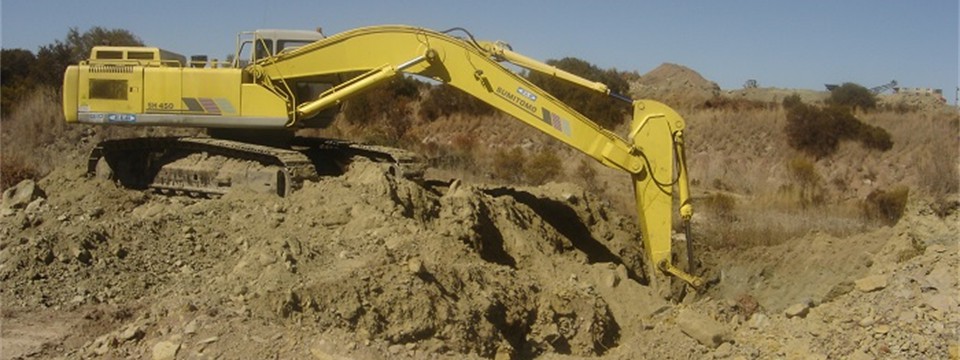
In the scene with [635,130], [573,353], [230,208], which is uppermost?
[635,130]

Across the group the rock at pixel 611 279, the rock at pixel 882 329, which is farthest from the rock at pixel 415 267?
the rock at pixel 882 329

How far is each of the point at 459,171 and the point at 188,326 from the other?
14695mm

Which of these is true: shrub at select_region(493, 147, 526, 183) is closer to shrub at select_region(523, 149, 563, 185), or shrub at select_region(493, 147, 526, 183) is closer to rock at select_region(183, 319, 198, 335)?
shrub at select_region(523, 149, 563, 185)

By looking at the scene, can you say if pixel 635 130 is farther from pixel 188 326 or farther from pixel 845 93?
pixel 845 93

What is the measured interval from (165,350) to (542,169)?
54.4 feet

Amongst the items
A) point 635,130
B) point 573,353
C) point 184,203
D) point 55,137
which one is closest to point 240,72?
point 184,203

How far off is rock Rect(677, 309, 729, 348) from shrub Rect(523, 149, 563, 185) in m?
12.4

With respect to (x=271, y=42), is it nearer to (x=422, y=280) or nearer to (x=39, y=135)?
(x=422, y=280)

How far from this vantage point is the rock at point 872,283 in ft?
33.0

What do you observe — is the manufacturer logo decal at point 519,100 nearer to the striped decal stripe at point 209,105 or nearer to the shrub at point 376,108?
the striped decal stripe at point 209,105

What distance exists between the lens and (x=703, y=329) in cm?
968

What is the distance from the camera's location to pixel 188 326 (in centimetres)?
782

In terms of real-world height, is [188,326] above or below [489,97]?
below

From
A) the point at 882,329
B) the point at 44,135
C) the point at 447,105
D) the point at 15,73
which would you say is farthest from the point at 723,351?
the point at 447,105
